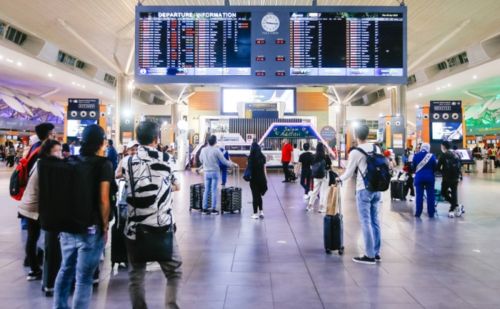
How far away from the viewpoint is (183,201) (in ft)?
34.0

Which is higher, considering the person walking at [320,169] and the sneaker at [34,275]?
the person walking at [320,169]

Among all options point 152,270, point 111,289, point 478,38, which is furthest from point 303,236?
point 478,38

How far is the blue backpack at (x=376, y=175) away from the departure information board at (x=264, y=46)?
2.76 metres

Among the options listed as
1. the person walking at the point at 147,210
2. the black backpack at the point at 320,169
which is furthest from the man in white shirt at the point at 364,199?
the black backpack at the point at 320,169

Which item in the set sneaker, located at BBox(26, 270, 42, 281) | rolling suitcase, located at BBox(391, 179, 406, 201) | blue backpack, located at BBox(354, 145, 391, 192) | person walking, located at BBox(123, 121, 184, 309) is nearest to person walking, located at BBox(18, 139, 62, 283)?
sneaker, located at BBox(26, 270, 42, 281)

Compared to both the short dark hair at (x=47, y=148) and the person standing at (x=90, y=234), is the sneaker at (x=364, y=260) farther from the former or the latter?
the short dark hair at (x=47, y=148)

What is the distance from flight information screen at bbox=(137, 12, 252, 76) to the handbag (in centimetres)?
462

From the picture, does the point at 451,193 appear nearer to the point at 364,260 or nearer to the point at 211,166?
the point at 364,260

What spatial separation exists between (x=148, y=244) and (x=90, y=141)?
2.77 feet

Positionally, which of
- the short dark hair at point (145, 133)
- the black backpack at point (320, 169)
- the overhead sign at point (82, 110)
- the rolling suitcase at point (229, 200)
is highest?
the overhead sign at point (82, 110)

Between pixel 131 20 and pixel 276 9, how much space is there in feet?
32.0

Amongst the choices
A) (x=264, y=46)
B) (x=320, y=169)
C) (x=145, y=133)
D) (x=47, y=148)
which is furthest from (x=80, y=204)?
(x=320, y=169)

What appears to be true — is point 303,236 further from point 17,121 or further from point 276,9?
point 17,121

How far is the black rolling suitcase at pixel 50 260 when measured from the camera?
3758 mm
